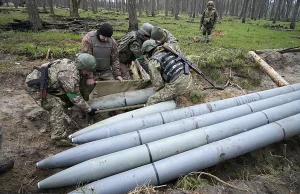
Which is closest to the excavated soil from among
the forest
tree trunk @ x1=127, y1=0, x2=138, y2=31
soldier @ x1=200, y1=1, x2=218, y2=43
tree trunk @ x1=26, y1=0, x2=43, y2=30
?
the forest

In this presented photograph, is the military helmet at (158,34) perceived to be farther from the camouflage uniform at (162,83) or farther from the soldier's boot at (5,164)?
the soldier's boot at (5,164)

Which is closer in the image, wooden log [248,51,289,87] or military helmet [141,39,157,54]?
military helmet [141,39,157,54]

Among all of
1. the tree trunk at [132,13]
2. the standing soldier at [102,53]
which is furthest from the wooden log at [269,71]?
the tree trunk at [132,13]

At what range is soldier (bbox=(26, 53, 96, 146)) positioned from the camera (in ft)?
13.3

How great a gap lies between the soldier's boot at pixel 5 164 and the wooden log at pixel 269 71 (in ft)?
19.4

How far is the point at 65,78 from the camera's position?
402 cm

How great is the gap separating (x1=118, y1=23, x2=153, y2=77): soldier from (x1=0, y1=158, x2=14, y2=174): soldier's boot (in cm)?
315

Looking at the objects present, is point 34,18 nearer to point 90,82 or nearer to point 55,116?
point 90,82

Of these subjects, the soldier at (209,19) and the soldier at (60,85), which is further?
the soldier at (209,19)

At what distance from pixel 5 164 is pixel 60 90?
1.39 meters

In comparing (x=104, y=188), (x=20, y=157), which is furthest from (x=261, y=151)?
(x=20, y=157)

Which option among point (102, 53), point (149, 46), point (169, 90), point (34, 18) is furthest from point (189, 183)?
point (34, 18)

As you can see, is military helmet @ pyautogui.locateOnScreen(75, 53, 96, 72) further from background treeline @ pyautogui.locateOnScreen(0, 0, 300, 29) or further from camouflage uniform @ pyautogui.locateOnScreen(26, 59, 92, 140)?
background treeline @ pyautogui.locateOnScreen(0, 0, 300, 29)

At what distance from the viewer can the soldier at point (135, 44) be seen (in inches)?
227
